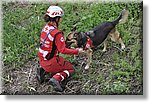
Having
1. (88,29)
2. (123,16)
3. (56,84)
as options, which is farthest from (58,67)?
(123,16)

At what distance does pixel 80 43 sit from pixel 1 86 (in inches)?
19.3

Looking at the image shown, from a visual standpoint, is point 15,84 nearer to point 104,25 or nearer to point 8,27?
point 8,27

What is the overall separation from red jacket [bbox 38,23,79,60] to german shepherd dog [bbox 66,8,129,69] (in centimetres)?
6

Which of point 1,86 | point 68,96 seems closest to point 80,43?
point 68,96

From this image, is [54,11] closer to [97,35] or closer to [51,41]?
[51,41]

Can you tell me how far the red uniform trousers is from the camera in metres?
2.63

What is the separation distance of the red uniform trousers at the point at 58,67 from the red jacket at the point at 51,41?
1.3 inches

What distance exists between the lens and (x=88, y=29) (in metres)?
2.68

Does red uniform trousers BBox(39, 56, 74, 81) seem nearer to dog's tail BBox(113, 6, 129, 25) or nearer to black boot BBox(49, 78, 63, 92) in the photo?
black boot BBox(49, 78, 63, 92)

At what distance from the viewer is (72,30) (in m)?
2.69

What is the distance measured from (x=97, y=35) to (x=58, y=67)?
10.8 inches

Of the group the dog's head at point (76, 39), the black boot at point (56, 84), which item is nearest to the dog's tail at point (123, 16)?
the dog's head at point (76, 39)

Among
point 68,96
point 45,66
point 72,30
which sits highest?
point 72,30

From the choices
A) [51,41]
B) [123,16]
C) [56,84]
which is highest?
[123,16]
